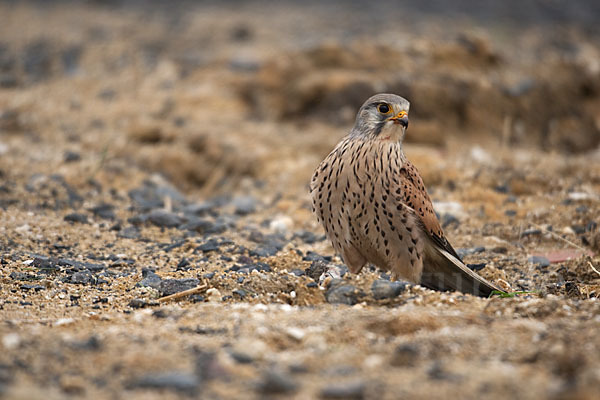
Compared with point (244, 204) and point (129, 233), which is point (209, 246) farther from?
point (244, 204)

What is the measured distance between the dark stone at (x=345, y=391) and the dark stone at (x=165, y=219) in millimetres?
3604

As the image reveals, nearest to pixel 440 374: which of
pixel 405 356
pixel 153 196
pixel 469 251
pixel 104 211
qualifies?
pixel 405 356

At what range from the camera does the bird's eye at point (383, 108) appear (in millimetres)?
4336

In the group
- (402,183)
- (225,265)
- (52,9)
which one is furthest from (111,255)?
(52,9)

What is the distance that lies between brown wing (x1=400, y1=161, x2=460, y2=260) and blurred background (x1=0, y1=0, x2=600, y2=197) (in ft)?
8.64

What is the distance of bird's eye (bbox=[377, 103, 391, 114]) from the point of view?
14.2 ft

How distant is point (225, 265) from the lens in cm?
455

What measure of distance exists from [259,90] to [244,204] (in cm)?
284

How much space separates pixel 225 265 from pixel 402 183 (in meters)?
1.38

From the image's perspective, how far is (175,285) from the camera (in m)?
3.85

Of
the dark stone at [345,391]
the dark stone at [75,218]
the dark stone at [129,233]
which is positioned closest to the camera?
the dark stone at [345,391]

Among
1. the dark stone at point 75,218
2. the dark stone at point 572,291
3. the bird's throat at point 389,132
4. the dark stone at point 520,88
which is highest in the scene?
the dark stone at point 520,88

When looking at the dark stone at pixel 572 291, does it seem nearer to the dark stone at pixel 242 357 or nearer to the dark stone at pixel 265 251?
the dark stone at pixel 265 251

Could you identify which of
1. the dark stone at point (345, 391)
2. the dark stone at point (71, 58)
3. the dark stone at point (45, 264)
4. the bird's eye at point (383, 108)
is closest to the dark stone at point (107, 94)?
the dark stone at point (71, 58)
